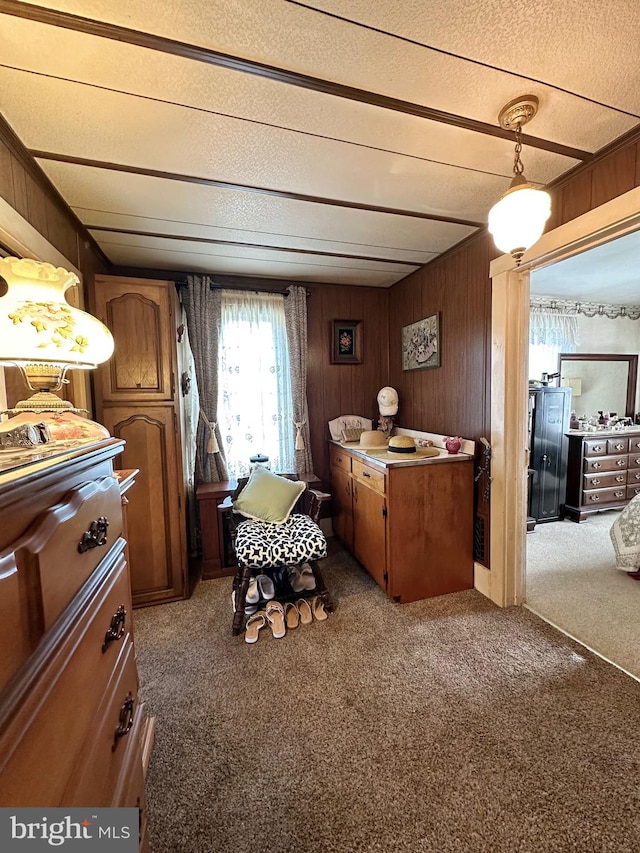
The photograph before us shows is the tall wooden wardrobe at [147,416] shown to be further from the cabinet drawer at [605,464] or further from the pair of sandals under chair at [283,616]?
the cabinet drawer at [605,464]

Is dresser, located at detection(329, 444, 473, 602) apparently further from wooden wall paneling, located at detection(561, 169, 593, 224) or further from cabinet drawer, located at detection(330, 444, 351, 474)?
wooden wall paneling, located at detection(561, 169, 593, 224)

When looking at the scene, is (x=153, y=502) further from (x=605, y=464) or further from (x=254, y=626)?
(x=605, y=464)

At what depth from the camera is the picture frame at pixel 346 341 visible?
10.8ft

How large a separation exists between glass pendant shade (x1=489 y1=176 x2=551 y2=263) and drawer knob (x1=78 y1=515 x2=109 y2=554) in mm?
1641

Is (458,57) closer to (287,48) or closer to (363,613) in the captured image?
(287,48)

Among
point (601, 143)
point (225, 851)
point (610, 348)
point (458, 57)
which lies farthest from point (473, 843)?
point (610, 348)

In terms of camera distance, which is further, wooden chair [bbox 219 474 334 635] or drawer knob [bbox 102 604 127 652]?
wooden chair [bbox 219 474 334 635]

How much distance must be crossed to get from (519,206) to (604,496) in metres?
3.74

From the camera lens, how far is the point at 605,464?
12.2ft

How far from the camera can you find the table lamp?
953mm

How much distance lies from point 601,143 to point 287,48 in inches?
55.3

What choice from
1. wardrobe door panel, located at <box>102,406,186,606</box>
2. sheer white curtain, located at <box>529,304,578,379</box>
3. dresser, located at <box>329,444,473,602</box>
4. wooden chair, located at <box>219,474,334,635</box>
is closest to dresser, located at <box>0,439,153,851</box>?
wooden chair, located at <box>219,474,334,635</box>

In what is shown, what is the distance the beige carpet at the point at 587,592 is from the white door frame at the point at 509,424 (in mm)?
255

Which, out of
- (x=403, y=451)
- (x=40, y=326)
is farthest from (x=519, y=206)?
(x=40, y=326)
